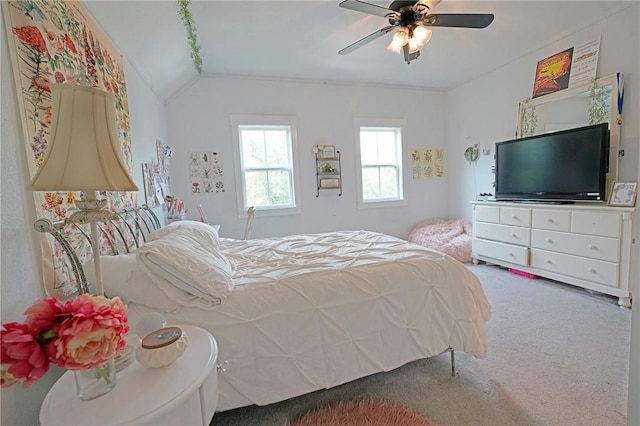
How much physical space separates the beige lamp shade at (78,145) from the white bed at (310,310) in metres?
0.48

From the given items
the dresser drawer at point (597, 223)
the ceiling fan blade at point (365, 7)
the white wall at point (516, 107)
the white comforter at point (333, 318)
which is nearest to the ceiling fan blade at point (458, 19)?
the ceiling fan blade at point (365, 7)

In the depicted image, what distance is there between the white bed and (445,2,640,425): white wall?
0.89m

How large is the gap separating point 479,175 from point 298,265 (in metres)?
3.78

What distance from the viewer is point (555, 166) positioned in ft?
10.0

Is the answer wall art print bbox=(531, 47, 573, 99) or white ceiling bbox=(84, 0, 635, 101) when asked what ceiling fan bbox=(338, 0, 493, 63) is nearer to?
white ceiling bbox=(84, 0, 635, 101)

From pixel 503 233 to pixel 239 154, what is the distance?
354cm

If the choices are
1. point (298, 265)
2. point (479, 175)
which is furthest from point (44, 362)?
point (479, 175)

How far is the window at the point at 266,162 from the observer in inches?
155

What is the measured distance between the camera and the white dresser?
2449 millimetres

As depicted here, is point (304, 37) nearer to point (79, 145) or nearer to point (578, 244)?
point (79, 145)

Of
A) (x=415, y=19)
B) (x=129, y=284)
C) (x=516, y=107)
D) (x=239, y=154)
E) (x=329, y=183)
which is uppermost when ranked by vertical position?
(x=415, y=19)

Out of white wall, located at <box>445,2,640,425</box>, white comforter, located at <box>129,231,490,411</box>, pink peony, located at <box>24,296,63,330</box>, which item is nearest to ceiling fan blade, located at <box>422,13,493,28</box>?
white wall, located at <box>445,2,640,425</box>

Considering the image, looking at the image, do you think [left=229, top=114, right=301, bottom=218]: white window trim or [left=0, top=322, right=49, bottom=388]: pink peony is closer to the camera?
[left=0, top=322, right=49, bottom=388]: pink peony

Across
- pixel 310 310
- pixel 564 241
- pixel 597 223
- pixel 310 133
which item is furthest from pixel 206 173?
pixel 597 223
